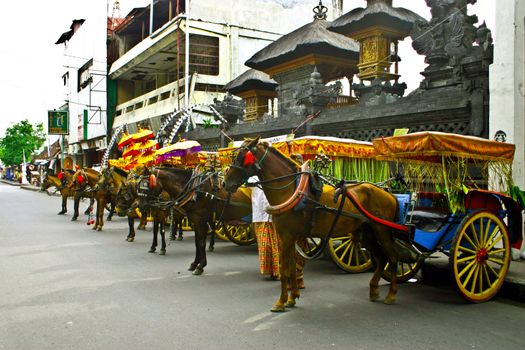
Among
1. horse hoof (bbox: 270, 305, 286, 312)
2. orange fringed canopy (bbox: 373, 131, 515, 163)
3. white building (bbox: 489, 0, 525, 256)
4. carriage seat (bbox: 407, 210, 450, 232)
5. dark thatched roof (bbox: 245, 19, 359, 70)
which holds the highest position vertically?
dark thatched roof (bbox: 245, 19, 359, 70)

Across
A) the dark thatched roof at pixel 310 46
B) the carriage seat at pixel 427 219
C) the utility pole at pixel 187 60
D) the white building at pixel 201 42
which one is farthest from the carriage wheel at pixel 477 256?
the white building at pixel 201 42

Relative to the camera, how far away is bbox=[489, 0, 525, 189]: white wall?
7637 millimetres

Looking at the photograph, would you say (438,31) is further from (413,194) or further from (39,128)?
(39,128)

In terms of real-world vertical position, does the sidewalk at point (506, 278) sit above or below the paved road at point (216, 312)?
above

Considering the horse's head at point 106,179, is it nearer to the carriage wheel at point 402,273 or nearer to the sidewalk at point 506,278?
the carriage wheel at point 402,273

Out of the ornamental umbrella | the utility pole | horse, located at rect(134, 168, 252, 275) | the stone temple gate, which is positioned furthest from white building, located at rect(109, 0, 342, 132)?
horse, located at rect(134, 168, 252, 275)

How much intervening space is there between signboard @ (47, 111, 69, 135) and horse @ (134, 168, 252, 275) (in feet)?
123

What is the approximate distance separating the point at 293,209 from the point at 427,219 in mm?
2095

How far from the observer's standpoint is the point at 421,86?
9.94 metres

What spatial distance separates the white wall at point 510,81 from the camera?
764cm

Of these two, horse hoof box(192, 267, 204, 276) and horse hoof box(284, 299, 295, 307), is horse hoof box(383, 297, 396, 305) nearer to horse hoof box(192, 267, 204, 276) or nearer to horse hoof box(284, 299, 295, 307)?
horse hoof box(284, 299, 295, 307)

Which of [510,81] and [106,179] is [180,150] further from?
[510,81]

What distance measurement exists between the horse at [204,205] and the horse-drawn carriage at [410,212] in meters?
2.47

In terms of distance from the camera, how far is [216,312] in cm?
545
